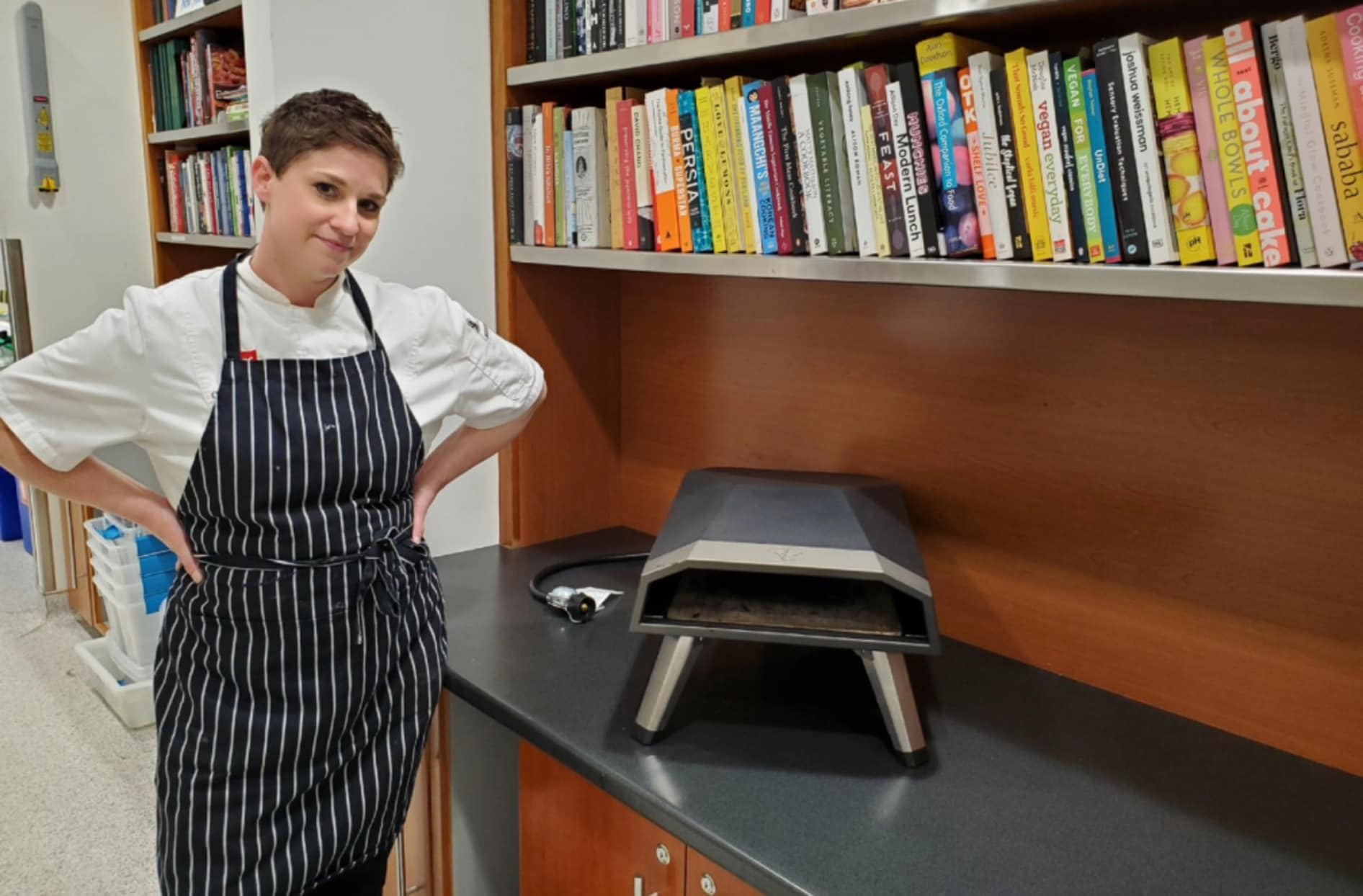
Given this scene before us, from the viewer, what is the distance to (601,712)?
1270mm

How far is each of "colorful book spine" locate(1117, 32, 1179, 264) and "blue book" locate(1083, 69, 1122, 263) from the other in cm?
3

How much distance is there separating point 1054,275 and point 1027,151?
0.14m

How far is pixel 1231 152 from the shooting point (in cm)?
95

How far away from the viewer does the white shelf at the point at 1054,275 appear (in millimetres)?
901

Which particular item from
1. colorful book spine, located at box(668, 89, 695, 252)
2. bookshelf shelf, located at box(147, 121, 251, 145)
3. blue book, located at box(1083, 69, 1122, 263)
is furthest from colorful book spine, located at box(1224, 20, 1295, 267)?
bookshelf shelf, located at box(147, 121, 251, 145)

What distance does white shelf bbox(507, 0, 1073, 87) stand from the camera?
1.08 meters

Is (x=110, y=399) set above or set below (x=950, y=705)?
above

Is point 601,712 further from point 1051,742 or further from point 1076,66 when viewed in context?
point 1076,66

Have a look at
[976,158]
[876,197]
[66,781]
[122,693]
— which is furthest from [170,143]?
[976,158]

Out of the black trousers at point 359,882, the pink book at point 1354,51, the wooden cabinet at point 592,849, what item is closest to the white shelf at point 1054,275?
the pink book at point 1354,51

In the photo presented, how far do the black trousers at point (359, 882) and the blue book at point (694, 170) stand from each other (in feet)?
3.18

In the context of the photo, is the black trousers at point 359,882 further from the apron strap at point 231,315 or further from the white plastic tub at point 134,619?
the white plastic tub at point 134,619

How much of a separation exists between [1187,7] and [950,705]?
2.92ft

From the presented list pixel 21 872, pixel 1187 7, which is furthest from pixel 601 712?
pixel 21 872
